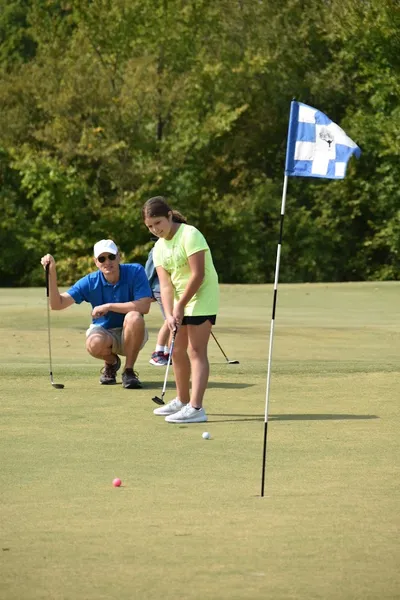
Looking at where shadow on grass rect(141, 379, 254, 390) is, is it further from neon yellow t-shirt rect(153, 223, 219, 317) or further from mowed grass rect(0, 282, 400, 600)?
neon yellow t-shirt rect(153, 223, 219, 317)

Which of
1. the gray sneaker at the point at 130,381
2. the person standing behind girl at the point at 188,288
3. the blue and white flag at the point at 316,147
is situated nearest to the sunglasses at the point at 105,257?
the gray sneaker at the point at 130,381

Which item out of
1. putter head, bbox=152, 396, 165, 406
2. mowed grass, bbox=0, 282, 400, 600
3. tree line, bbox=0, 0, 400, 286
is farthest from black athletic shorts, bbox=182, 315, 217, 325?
tree line, bbox=0, 0, 400, 286

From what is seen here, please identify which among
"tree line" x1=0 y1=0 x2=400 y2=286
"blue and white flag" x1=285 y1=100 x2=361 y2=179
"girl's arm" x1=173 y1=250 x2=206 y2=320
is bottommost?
"tree line" x1=0 y1=0 x2=400 y2=286

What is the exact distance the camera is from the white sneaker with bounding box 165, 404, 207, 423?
31.0 feet

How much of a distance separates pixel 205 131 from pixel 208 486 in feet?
105

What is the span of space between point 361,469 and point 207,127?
103ft

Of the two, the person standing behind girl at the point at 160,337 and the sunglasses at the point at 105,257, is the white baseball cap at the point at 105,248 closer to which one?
the sunglasses at the point at 105,257

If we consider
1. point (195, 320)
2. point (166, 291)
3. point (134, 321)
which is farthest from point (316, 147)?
point (134, 321)

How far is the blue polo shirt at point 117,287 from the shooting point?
38.1ft

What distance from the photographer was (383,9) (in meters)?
37.4

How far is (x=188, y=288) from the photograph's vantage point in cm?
938

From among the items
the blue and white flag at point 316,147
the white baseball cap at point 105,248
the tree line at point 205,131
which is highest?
the blue and white flag at point 316,147

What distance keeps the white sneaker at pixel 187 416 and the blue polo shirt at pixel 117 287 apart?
88.8 inches

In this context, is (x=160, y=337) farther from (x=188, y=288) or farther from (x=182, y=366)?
(x=188, y=288)
